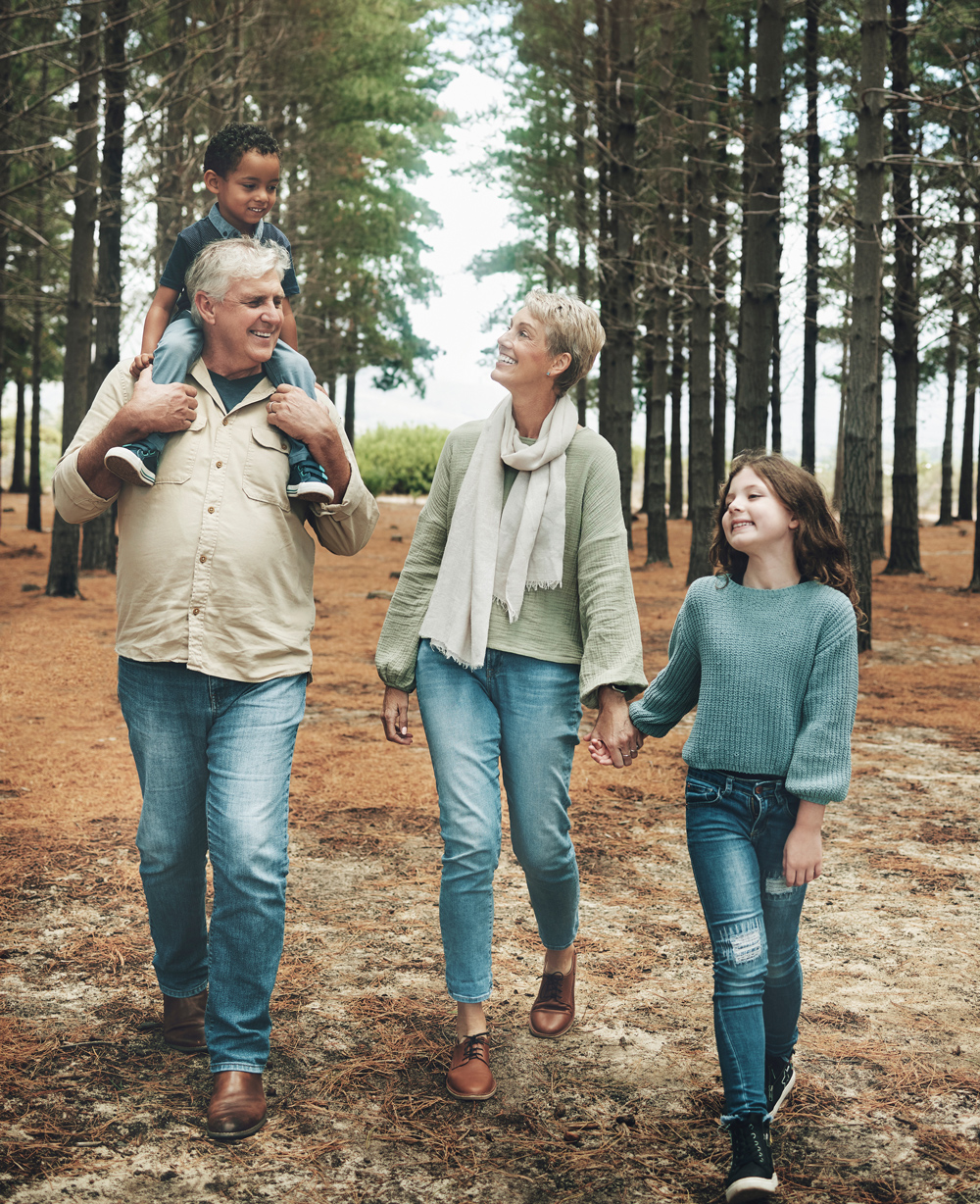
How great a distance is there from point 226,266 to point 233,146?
4.24ft

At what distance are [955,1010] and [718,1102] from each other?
1058 millimetres

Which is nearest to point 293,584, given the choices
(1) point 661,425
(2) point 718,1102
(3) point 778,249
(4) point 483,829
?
(4) point 483,829

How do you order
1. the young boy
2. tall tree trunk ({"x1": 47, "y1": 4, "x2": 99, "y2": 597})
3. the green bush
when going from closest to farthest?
the young boy < tall tree trunk ({"x1": 47, "y1": 4, "x2": 99, "y2": 597}) < the green bush

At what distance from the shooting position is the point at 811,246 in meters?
21.5

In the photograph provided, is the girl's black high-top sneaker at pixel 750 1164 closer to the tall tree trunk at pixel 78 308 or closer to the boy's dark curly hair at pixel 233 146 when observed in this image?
the boy's dark curly hair at pixel 233 146

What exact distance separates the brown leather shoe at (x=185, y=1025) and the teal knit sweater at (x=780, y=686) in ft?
5.64

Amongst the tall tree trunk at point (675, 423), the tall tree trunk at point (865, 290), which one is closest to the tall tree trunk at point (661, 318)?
the tall tree trunk at point (865, 290)

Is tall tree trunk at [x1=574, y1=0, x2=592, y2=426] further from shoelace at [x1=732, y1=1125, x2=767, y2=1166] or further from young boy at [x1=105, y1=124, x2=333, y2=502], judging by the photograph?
shoelace at [x1=732, y1=1125, x2=767, y2=1166]

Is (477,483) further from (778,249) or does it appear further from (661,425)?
(661,425)

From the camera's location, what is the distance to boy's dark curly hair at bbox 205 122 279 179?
13.8 feet

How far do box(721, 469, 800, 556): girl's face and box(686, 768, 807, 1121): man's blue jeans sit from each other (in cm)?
61

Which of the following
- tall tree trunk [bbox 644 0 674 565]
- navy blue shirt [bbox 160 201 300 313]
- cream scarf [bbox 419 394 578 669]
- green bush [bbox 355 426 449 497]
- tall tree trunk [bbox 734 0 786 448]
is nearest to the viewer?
cream scarf [bbox 419 394 578 669]

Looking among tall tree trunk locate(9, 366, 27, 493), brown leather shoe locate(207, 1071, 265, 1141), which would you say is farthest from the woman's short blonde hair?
tall tree trunk locate(9, 366, 27, 493)

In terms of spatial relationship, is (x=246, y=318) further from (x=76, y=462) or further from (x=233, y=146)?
(x=233, y=146)
